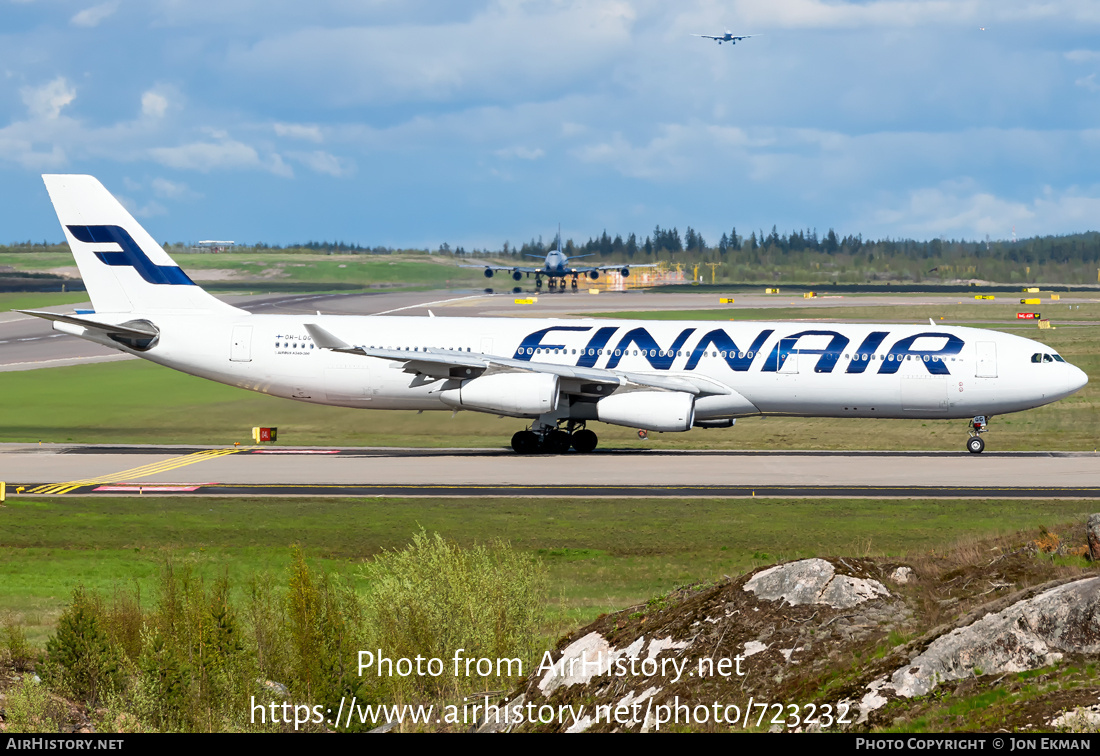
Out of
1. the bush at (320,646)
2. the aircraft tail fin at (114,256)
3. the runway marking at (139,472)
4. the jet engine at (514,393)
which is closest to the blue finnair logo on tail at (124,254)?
the aircraft tail fin at (114,256)

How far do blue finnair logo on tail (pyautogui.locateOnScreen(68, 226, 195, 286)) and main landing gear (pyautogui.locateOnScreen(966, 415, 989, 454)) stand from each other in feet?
101

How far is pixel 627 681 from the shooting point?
12.8 meters

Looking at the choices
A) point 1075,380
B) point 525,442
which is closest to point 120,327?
point 525,442

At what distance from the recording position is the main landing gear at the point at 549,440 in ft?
144

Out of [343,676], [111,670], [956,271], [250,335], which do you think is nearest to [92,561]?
[111,670]

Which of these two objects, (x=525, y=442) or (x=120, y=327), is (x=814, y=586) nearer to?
(x=525, y=442)

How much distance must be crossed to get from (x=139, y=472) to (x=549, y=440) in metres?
14.8

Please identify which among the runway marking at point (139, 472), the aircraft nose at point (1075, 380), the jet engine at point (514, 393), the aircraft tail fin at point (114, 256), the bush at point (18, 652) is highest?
the aircraft tail fin at point (114, 256)

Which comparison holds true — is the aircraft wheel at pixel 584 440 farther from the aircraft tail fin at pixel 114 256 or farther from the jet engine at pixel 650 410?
the aircraft tail fin at pixel 114 256

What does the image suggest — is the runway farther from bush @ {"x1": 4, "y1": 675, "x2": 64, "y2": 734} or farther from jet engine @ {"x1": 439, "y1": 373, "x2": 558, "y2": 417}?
bush @ {"x1": 4, "y1": 675, "x2": 64, "y2": 734}

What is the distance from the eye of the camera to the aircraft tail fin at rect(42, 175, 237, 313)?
44594 millimetres

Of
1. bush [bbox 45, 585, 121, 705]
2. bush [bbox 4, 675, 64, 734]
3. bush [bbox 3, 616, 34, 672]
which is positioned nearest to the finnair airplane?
bush [bbox 3, 616, 34, 672]

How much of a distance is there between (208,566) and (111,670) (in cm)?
954

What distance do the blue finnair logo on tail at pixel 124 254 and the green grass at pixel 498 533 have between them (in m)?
14.2
